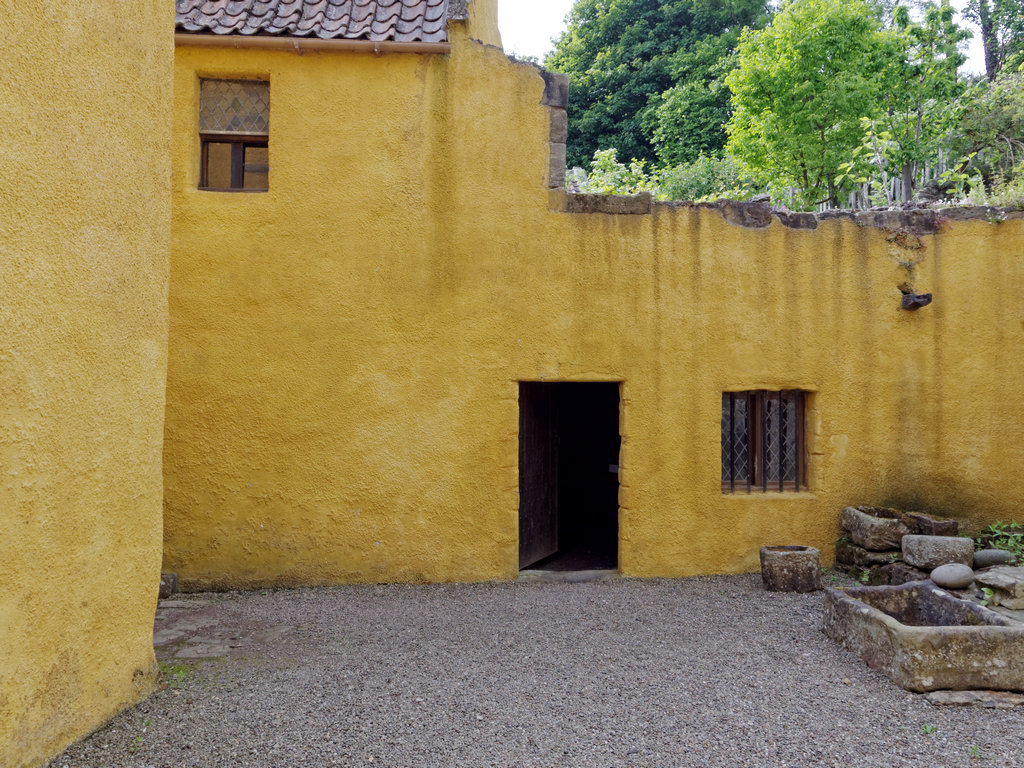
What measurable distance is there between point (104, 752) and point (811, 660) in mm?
4108

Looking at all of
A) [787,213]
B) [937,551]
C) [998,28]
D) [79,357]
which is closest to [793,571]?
[937,551]

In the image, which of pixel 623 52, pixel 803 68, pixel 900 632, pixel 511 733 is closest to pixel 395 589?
pixel 511 733

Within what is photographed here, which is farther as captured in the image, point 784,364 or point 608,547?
point 608,547

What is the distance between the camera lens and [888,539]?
20.5 feet

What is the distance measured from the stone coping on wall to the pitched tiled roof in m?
2.05

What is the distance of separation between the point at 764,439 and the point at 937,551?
1780mm

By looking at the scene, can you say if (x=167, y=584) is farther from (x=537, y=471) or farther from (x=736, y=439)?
(x=736, y=439)

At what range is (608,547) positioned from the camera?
8781 millimetres

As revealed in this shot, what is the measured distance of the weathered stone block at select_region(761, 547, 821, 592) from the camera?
6039 mm

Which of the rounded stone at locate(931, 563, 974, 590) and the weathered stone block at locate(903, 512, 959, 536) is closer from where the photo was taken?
the rounded stone at locate(931, 563, 974, 590)

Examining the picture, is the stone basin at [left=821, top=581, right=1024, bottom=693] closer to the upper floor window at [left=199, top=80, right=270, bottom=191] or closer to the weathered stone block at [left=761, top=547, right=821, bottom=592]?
the weathered stone block at [left=761, top=547, right=821, bottom=592]

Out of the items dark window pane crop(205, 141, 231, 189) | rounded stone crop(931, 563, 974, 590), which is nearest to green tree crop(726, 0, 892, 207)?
rounded stone crop(931, 563, 974, 590)

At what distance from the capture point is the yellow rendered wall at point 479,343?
20.6ft

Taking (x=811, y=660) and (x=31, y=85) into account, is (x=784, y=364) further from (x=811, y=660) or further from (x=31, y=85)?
(x=31, y=85)
